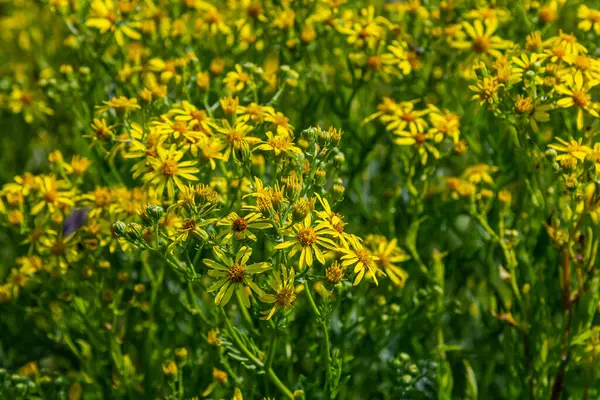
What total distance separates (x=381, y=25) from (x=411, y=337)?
1825mm

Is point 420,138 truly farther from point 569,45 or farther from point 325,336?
point 325,336

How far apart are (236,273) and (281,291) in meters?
0.17

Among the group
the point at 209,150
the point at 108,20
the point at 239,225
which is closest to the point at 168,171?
the point at 209,150

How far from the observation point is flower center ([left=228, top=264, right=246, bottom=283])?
8.05ft

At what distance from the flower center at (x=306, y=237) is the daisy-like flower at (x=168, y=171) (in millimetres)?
689

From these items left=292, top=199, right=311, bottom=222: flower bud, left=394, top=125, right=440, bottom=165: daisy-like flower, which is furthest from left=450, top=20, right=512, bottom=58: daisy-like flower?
left=292, top=199, right=311, bottom=222: flower bud

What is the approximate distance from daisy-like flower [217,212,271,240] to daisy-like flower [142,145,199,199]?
1.77 feet

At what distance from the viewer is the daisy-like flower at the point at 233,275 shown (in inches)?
95.3

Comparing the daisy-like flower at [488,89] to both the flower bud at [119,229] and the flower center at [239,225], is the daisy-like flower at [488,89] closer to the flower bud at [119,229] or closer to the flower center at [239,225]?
the flower center at [239,225]

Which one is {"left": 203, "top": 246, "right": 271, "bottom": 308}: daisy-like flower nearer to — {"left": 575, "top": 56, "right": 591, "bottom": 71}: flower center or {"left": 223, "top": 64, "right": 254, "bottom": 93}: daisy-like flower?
{"left": 223, "top": 64, "right": 254, "bottom": 93}: daisy-like flower

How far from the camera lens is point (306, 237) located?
2.44 metres

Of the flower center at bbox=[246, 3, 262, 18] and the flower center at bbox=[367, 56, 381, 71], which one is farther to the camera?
the flower center at bbox=[246, 3, 262, 18]

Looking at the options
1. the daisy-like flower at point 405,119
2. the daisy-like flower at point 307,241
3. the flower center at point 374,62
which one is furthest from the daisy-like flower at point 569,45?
the daisy-like flower at point 307,241

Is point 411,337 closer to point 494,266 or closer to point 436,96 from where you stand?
point 494,266
